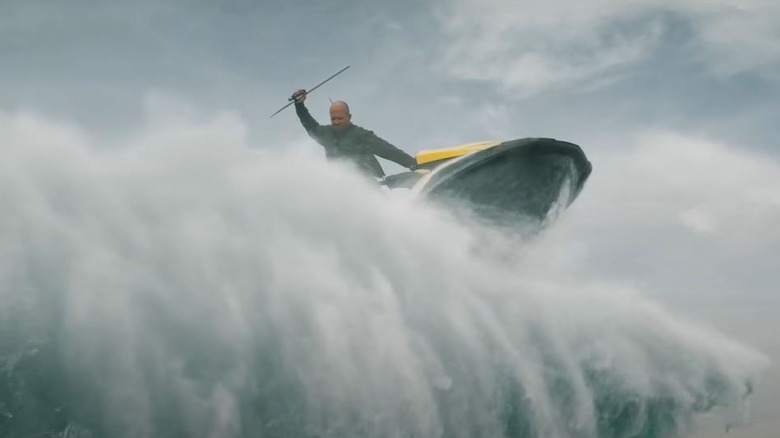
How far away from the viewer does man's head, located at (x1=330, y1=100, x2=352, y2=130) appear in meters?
10.4

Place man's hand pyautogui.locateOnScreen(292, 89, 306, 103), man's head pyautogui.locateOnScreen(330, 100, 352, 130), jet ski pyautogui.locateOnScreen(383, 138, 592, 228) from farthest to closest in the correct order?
man's hand pyautogui.locateOnScreen(292, 89, 306, 103), man's head pyautogui.locateOnScreen(330, 100, 352, 130), jet ski pyautogui.locateOnScreen(383, 138, 592, 228)

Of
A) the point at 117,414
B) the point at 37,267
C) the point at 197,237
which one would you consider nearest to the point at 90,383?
the point at 117,414

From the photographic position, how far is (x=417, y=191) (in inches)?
384

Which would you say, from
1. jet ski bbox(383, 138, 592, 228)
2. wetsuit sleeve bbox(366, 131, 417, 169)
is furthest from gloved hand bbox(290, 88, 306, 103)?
jet ski bbox(383, 138, 592, 228)

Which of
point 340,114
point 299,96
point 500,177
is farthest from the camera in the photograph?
point 299,96

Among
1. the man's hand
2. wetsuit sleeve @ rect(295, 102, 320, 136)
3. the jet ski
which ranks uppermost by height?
the man's hand

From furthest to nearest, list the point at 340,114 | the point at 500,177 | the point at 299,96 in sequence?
1. the point at 299,96
2. the point at 340,114
3. the point at 500,177

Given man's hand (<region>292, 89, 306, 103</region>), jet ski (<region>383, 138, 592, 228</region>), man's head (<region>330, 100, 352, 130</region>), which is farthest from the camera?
man's hand (<region>292, 89, 306, 103</region>)

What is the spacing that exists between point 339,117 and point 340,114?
0.06 metres

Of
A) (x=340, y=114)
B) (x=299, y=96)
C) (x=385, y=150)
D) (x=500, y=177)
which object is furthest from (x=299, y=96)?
(x=500, y=177)

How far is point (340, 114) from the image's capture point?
1041cm

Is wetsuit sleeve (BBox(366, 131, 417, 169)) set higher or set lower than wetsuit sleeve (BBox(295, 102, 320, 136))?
lower

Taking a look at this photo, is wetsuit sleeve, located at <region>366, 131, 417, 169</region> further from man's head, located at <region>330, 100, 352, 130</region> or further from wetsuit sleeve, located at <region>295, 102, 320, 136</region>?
wetsuit sleeve, located at <region>295, 102, 320, 136</region>

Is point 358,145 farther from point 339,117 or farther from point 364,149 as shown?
point 339,117
